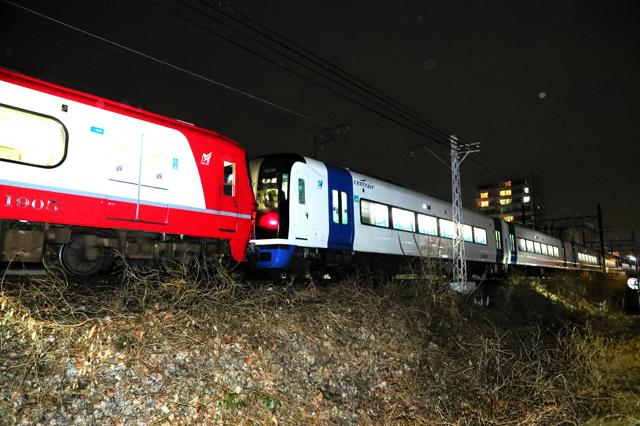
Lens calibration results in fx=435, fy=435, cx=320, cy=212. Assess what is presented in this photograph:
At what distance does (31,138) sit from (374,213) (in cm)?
957

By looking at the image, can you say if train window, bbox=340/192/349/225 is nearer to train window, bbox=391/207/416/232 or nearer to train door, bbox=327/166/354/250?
train door, bbox=327/166/354/250

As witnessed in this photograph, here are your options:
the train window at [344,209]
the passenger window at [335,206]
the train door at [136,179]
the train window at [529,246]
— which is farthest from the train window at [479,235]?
the train door at [136,179]

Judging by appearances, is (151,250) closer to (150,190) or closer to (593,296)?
(150,190)

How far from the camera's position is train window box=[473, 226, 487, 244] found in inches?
803

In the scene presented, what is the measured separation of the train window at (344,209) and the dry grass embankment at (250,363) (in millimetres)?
4011

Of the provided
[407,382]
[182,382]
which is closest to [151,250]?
[182,382]

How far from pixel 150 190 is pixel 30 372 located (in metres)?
4.59

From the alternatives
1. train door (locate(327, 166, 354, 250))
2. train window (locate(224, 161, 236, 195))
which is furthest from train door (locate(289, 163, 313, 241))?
train window (locate(224, 161, 236, 195))

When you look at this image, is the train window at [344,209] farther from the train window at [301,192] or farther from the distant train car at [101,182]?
the distant train car at [101,182]

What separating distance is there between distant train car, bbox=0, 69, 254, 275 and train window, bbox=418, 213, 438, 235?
8705 mm

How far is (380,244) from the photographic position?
13898 mm

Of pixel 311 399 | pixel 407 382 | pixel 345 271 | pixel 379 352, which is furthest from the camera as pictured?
pixel 345 271

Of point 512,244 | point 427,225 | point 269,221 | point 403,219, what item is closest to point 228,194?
point 269,221

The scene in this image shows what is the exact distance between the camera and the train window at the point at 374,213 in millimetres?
13402
